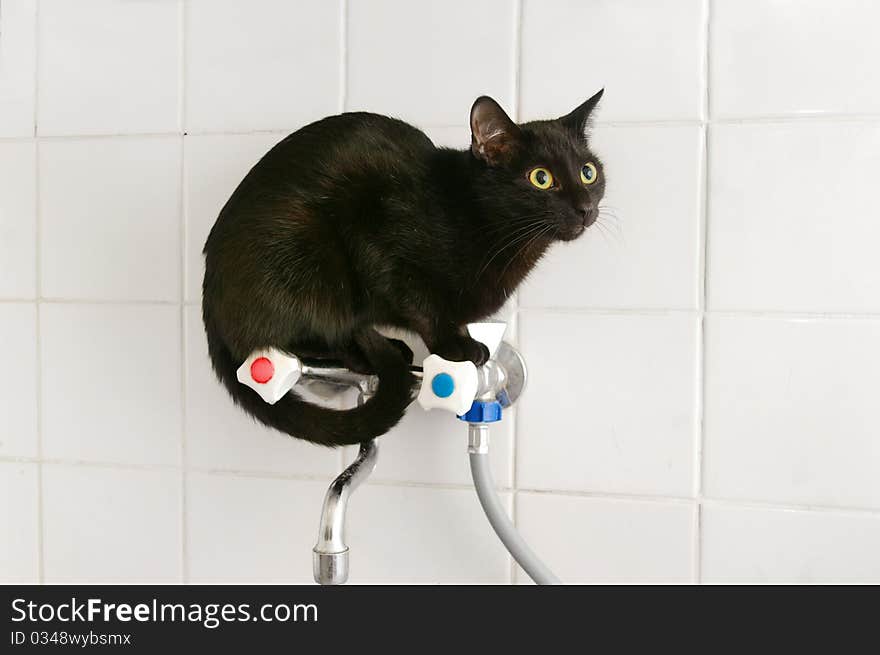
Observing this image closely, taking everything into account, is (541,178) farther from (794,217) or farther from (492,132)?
(794,217)

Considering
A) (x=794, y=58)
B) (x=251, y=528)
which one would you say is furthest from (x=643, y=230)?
(x=251, y=528)

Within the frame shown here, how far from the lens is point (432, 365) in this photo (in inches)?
28.4

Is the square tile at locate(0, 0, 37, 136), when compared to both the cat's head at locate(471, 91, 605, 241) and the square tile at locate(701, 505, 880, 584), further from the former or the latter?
the square tile at locate(701, 505, 880, 584)

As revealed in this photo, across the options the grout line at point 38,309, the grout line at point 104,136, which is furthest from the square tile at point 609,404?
the grout line at point 38,309

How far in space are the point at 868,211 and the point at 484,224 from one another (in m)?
0.40

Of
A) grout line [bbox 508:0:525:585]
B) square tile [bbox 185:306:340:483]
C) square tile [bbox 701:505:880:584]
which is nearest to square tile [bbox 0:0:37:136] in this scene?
square tile [bbox 185:306:340:483]

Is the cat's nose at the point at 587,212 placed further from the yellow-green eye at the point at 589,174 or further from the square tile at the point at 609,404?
the square tile at the point at 609,404

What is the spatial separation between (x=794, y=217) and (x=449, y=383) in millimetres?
407

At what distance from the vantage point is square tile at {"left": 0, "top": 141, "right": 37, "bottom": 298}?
3.24 feet

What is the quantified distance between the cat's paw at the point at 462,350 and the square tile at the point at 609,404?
136mm

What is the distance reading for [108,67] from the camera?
38.0 inches

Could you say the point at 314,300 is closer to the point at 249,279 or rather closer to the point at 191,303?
the point at 249,279

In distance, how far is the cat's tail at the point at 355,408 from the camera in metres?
0.73
